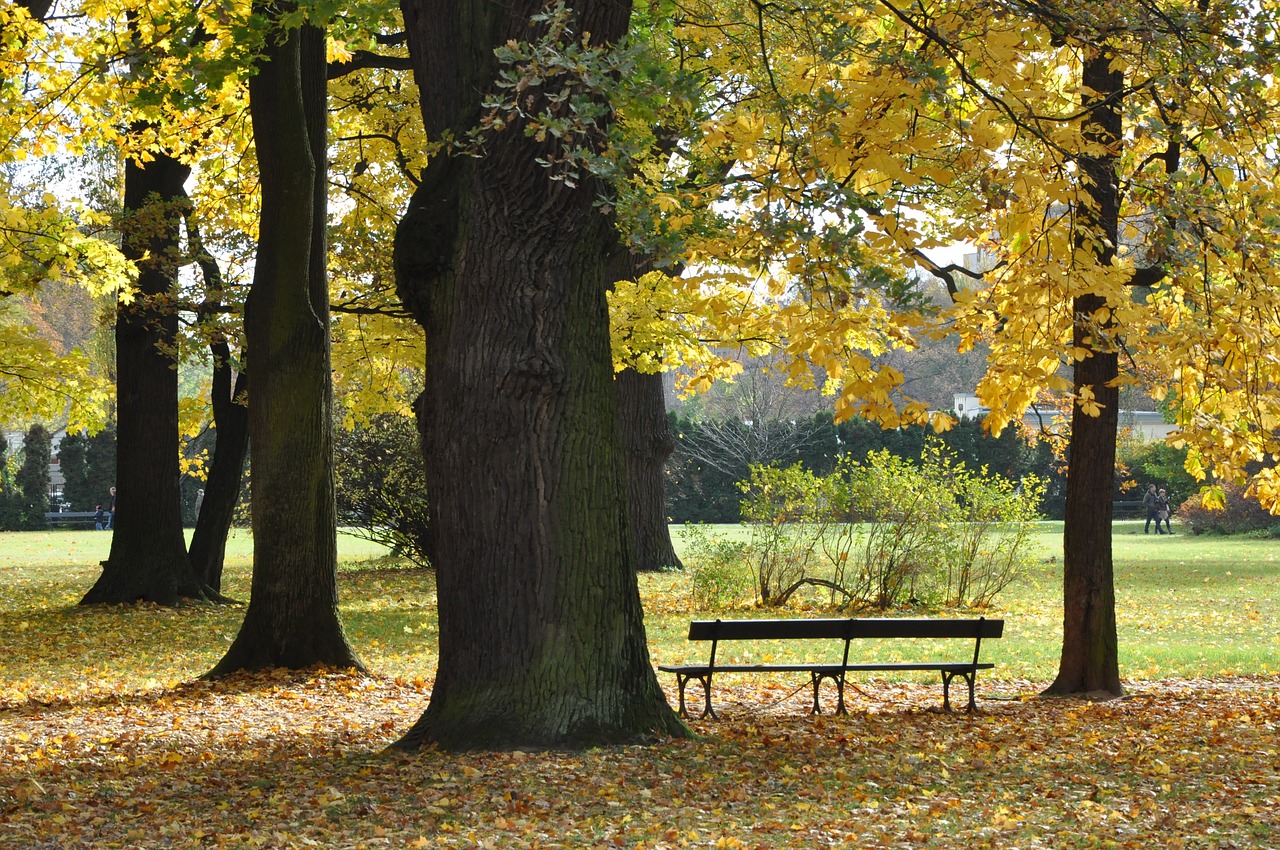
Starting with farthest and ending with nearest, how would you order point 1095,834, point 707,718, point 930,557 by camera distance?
point 930,557 < point 707,718 < point 1095,834

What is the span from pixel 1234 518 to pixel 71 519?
121 ft

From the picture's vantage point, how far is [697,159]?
912cm

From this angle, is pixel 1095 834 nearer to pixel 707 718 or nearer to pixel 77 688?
pixel 707 718

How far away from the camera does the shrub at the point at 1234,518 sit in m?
32.7

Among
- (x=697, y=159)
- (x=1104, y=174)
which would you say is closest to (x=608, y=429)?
(x=697, y=159)

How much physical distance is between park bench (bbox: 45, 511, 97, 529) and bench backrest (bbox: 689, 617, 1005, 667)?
39.3 meters

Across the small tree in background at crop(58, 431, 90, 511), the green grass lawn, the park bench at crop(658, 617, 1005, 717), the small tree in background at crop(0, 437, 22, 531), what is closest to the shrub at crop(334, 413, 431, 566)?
the green grass lawn

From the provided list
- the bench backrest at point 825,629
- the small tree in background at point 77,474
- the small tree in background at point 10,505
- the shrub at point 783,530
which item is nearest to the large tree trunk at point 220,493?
the shrub at point 783,530

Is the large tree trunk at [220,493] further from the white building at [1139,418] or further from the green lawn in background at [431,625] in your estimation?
the white building at [1139,418]

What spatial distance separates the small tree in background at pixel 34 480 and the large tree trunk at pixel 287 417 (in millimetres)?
35297

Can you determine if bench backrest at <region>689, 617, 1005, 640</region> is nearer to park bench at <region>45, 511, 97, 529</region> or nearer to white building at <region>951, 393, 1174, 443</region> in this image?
park bench at <region>45, 511, 97, 529</region>

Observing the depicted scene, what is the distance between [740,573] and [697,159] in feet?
28.0

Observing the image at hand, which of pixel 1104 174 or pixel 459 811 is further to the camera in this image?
pixel 1104 174

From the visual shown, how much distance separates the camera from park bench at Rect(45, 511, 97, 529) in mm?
42844
